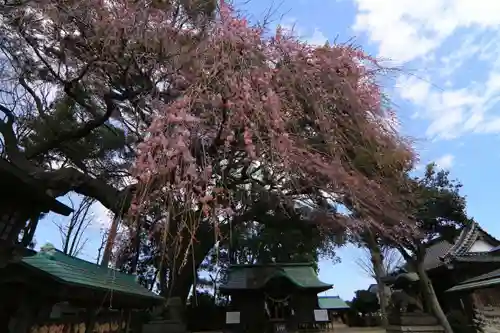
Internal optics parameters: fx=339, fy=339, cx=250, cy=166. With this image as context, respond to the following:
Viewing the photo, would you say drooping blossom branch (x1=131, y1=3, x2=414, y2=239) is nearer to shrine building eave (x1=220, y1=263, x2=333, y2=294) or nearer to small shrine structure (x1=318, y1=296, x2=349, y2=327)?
shrine building eave (x1=220, y1=263, x2=333, y2=294)

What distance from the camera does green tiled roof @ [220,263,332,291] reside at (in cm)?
1603

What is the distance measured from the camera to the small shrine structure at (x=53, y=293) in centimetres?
400

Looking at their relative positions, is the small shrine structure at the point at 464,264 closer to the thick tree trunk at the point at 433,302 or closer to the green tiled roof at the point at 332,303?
the thick tree trunk at the point at 433,302

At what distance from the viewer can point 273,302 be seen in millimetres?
16375

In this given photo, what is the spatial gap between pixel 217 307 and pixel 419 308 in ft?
34.8

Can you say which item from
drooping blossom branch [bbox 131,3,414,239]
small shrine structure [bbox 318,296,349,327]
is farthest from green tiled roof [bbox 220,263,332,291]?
drooping blossom branch [bbox 131,3,414,239]

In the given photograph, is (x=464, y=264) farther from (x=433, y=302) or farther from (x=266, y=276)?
(x=266, y=276)

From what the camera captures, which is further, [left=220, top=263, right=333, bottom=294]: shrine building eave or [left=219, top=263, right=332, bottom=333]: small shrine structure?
[left=220, top=263, right=333, bottom=294]: shrine building eave

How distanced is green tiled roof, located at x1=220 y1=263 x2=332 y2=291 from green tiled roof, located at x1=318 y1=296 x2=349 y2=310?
1252cm

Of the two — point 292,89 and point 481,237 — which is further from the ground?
point 481,237

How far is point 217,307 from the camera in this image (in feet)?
63.3

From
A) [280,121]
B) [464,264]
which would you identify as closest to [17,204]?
[280,121]

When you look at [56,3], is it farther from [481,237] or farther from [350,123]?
[481,237]

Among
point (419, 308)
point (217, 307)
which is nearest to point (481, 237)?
point (419, 308)
